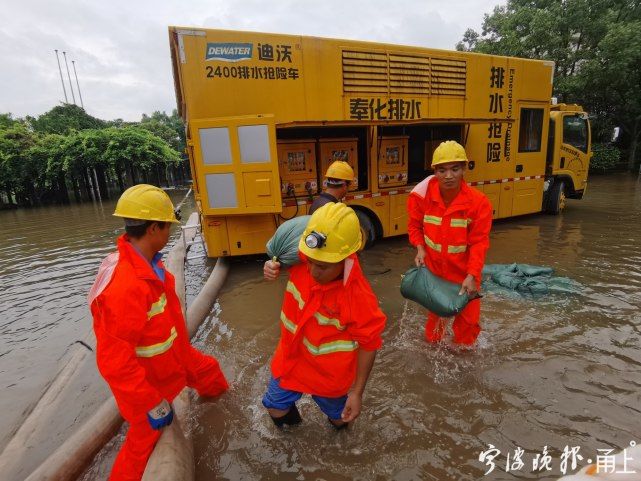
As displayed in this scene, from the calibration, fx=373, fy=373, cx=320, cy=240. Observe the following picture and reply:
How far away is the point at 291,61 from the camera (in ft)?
17.6

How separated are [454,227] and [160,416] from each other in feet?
7.66

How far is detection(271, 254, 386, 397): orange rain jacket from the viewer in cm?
186

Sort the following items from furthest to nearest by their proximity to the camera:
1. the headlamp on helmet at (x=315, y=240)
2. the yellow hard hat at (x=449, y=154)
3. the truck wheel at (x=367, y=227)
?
the truck wheel at (x=367, y=227), the yellow hard hat at (x=449, y=154), the headlamp on helmet at (x=315, y=240)

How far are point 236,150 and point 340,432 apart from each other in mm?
3837

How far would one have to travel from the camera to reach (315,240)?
65.1 inches

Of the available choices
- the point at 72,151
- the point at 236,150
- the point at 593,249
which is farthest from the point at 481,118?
the point at 72,151

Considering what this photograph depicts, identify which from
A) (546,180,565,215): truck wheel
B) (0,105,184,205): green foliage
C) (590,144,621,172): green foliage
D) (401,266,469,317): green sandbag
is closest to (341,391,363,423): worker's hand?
(401,266,469,317): green sandbag

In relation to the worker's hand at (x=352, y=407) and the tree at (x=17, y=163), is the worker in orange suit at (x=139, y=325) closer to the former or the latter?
the worker's hand at (x=352, y=407)

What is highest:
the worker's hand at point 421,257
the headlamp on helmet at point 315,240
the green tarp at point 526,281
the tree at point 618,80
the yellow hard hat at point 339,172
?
the tree at point 618,80

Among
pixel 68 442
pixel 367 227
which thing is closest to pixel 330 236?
pixel 68 442

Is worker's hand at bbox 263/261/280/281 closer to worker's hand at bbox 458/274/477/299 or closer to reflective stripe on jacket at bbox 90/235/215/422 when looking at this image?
reflective stripe on jacket at bbox 90/235/215/422

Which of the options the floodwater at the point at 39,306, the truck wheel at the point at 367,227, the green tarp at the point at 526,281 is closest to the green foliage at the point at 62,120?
the floodwater at the point at 39,306

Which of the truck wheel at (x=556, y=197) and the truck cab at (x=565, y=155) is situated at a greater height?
the truck cab at (x=565, y=155)

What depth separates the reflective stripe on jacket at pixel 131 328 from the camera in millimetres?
1793
